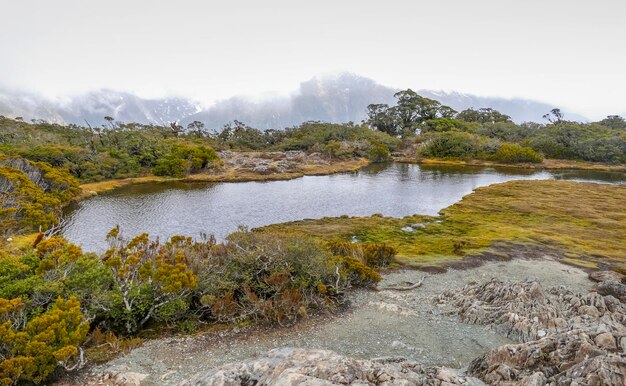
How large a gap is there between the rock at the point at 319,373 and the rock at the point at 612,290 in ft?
52.4

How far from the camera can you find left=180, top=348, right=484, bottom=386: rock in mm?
11242

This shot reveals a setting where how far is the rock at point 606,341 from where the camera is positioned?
39.5 ft

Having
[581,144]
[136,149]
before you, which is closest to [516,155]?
[581,144]

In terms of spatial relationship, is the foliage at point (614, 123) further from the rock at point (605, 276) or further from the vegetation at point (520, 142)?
the rock at point (605, 276)

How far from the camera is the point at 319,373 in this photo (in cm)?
1151

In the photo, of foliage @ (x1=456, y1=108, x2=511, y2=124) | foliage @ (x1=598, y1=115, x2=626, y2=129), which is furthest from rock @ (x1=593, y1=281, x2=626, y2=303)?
foliage @ (x1=598, y1=115, x2=626, y2=129)

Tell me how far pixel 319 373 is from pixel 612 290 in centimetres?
2078

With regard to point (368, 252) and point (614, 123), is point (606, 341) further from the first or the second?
point (614, 123)

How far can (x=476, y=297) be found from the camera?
2220cm

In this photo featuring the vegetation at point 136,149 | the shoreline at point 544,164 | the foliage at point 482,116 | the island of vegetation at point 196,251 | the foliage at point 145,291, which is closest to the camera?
the island of vegetation at point 196,251

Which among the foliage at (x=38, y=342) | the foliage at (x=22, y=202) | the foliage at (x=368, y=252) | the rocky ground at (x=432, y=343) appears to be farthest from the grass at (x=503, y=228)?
the foliage at (x=22, y=202)

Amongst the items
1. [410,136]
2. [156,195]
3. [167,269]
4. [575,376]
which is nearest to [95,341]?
[167,269]

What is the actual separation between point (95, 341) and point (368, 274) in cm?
1549

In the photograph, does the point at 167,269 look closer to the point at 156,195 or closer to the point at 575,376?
the point at 575,376
